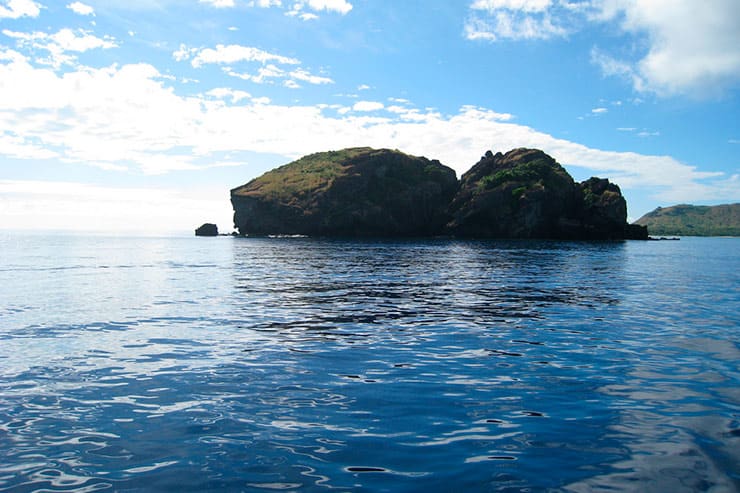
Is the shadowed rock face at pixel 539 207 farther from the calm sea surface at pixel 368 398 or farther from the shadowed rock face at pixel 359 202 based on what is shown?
the calm sea surface at pixel 368 398

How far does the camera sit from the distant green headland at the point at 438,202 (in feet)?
502

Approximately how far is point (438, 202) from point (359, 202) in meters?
29.7

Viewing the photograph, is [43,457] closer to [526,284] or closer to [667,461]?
[667,461]

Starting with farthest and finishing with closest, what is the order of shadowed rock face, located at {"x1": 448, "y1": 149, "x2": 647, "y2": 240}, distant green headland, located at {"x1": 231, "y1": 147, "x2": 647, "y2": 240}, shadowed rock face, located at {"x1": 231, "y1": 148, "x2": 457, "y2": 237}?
1. shadowed rock face, located at {"x1": 231, "y1": 148, "x2": 457, "y2": 237}
2. distant green headland, located at {"x1": 231, "y1": 147, "x2": 647, "y2": 240}
3. shadowed rock face, located at {"x1": 448, "y1": 149, "x2": 647, "y2": 240}

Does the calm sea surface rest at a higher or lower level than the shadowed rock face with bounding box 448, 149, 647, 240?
lower

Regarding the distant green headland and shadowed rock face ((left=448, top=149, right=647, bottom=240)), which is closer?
shadowed rock face ((left=448, top=149, right=647, bottom=240))

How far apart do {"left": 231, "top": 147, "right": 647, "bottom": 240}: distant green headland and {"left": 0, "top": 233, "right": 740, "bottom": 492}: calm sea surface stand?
133169mm

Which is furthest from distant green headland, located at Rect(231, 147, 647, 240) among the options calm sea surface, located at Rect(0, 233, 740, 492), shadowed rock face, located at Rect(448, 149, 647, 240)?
calm sea surface, located at Rect(0, 233, 740, 492)

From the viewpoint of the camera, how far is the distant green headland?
15288 cm

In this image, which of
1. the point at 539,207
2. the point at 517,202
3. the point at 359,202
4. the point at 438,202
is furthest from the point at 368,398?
the point at 438,202

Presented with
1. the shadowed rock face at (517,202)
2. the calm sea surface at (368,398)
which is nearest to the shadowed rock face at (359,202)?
the shadowed rock face at (517,202)

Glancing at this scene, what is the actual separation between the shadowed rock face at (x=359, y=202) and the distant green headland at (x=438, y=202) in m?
0.36

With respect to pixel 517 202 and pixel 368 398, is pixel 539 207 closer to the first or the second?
pixel 517 202

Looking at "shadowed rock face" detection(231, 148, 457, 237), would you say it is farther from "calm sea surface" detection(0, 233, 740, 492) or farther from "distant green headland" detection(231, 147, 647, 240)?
"calm sea surface" detection(0, 233, 740, 492)
